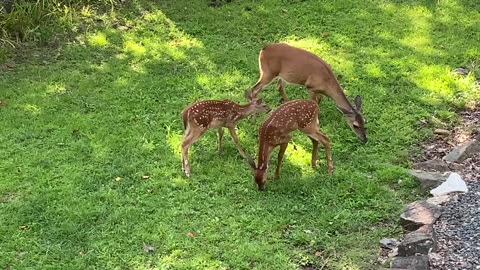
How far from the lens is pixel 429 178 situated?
247 inches

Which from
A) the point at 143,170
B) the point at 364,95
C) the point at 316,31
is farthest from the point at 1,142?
the point at 316,31

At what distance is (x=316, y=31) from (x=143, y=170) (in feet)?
13.6

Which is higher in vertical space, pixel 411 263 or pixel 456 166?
pixel 411 263

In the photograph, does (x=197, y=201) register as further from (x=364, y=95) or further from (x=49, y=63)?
(x=49, y=63)

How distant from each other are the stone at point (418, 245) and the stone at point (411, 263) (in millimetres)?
81

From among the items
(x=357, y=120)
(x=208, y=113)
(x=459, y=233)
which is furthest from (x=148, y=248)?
(x=357, y=120)

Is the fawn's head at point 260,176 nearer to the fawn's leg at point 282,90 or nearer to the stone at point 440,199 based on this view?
the stone at point 440,199

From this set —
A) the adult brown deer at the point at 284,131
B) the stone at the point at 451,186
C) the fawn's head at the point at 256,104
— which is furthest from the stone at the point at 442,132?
the fawn's head at the point at 256,104

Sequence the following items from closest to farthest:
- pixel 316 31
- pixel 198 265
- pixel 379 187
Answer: pixel 198 265 < pixel 379 187 < pixel 316 31

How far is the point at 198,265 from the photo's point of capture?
17.7 feet

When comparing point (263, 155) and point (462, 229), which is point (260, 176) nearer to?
point (263, 155)

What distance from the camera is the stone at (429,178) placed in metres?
6.17

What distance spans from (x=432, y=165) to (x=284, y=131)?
145 centimetres

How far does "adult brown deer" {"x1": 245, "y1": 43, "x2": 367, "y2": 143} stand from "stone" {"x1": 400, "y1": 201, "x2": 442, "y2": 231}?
6.20ft
